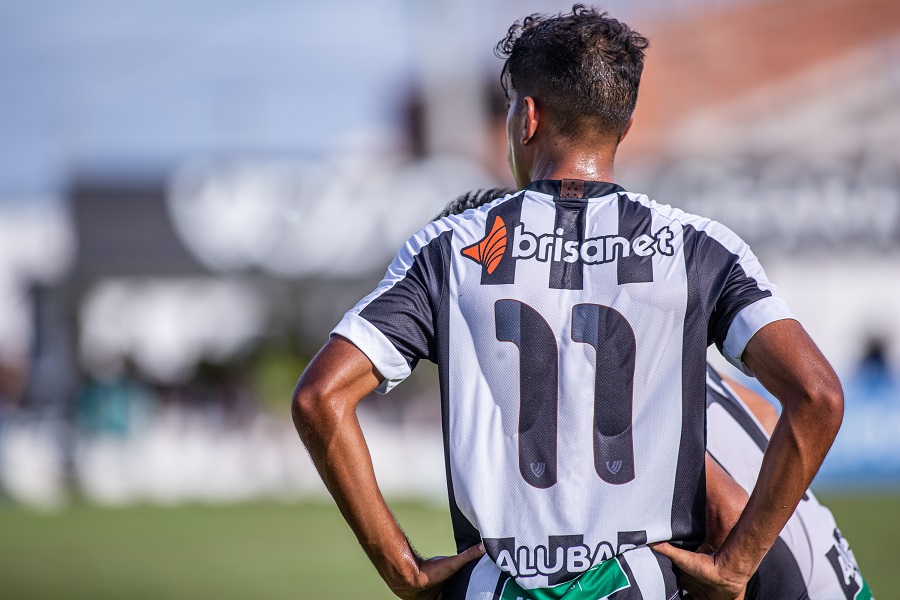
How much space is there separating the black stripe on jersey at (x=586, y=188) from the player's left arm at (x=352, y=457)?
1.96 feet

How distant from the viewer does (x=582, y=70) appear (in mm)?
2535

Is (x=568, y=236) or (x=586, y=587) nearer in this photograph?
(x=586, y=587)

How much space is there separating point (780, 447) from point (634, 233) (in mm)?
581

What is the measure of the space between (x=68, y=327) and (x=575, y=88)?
2009 centimetres

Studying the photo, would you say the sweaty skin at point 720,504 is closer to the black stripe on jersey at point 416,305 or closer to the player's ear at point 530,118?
the black stripe on jersey at point 416,305

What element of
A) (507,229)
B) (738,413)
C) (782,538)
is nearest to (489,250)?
(507,229)

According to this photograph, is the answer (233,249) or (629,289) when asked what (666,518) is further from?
(233,249)

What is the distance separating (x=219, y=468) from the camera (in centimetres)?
1730

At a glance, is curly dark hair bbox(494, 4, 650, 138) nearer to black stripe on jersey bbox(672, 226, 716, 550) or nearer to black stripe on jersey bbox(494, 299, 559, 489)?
black stripe on jersey bbox(672, 226, 716, 550)

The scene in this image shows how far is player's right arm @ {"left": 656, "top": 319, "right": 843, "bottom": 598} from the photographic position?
2305mm

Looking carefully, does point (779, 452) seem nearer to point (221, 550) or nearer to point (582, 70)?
point (582, 70)

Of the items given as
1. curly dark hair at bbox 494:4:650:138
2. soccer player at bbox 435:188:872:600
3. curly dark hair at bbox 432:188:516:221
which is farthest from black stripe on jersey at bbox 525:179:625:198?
curly dark hair at bbox 432:188:516:221

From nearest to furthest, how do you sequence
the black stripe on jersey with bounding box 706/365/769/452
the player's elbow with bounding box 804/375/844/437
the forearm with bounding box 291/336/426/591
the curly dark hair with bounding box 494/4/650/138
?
the player's elbow with bounding box 804/375/844/437
the forearm with bounding box 291/336/426/591
the curly dark hair with bounding box 494/4/650/138
the black stripe on jersey with bounding box 706/365/769/452

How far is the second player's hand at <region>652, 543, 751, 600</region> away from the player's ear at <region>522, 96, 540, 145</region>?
1.03 meters
